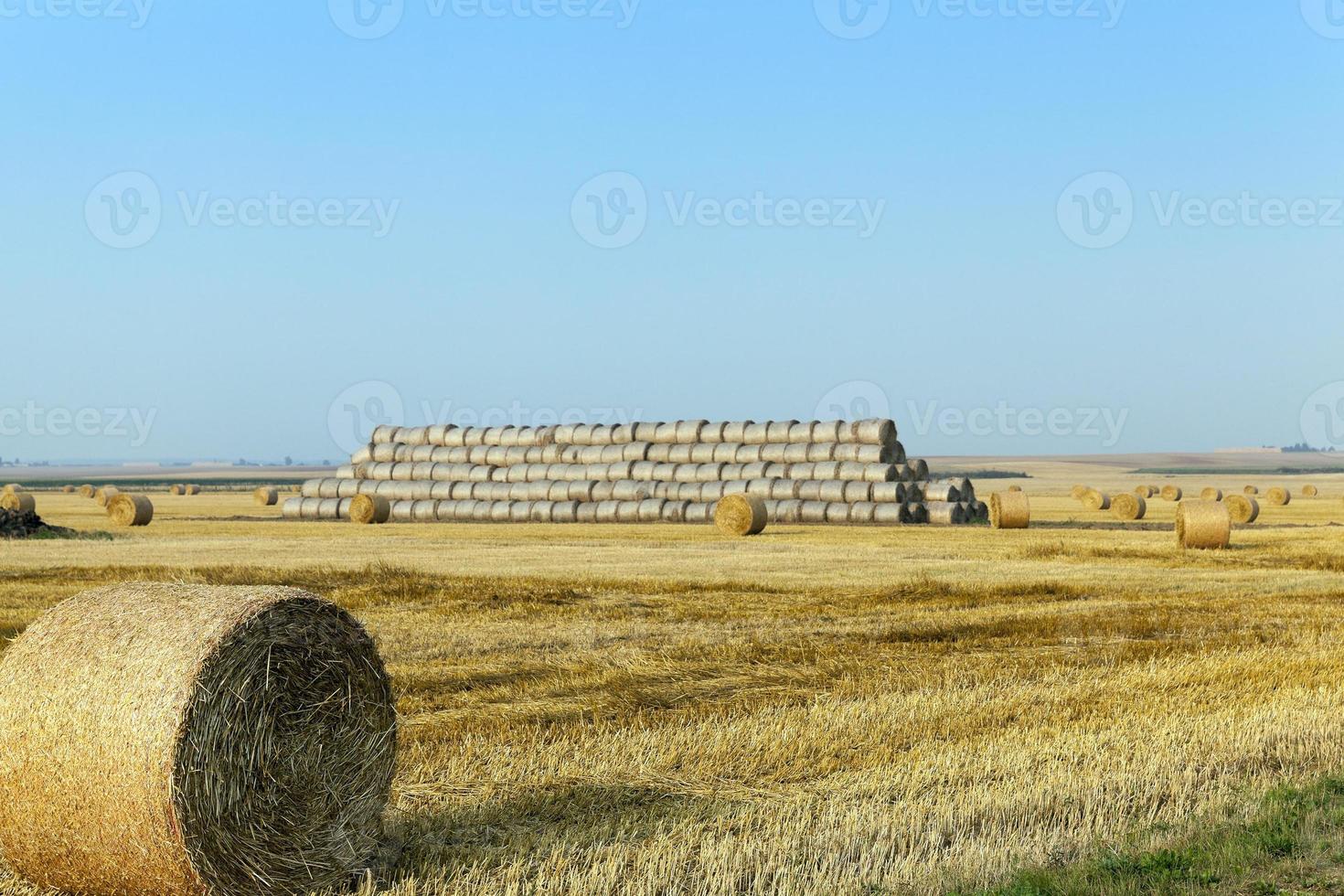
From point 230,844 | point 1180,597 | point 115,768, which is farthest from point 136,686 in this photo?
point 1180,597

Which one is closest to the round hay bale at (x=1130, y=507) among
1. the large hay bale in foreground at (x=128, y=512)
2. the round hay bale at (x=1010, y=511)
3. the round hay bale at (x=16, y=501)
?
the round hay bale at (x=1010, y=511)

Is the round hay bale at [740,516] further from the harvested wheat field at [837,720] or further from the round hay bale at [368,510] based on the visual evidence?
the round hay bale at [368,510]

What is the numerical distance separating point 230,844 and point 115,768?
1.83 ft

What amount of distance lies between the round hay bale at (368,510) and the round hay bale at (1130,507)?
71.3 feet

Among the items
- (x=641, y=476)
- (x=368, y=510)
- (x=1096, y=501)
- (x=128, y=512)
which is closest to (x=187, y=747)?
(x=128, y=512)

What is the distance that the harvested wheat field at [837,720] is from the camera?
6.28 metres

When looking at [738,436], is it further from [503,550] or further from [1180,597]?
[1180,597]

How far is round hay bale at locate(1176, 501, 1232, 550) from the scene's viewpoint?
80.2 ft

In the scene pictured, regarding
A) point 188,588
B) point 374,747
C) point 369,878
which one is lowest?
point 369,878

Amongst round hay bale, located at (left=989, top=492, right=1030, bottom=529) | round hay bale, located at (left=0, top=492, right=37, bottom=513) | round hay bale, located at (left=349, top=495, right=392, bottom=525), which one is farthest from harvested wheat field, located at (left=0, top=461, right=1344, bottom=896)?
round hay bale, located at (left=349, top=495, right=392, bottom=525)

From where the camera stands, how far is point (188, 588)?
6.32 m

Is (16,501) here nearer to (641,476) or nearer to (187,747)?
(641,476)

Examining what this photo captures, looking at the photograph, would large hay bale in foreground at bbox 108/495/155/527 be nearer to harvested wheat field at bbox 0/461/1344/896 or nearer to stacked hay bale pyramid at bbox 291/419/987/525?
stacked hay bale pyramid at bbox 291/419/987/525

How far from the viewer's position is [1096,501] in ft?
152
